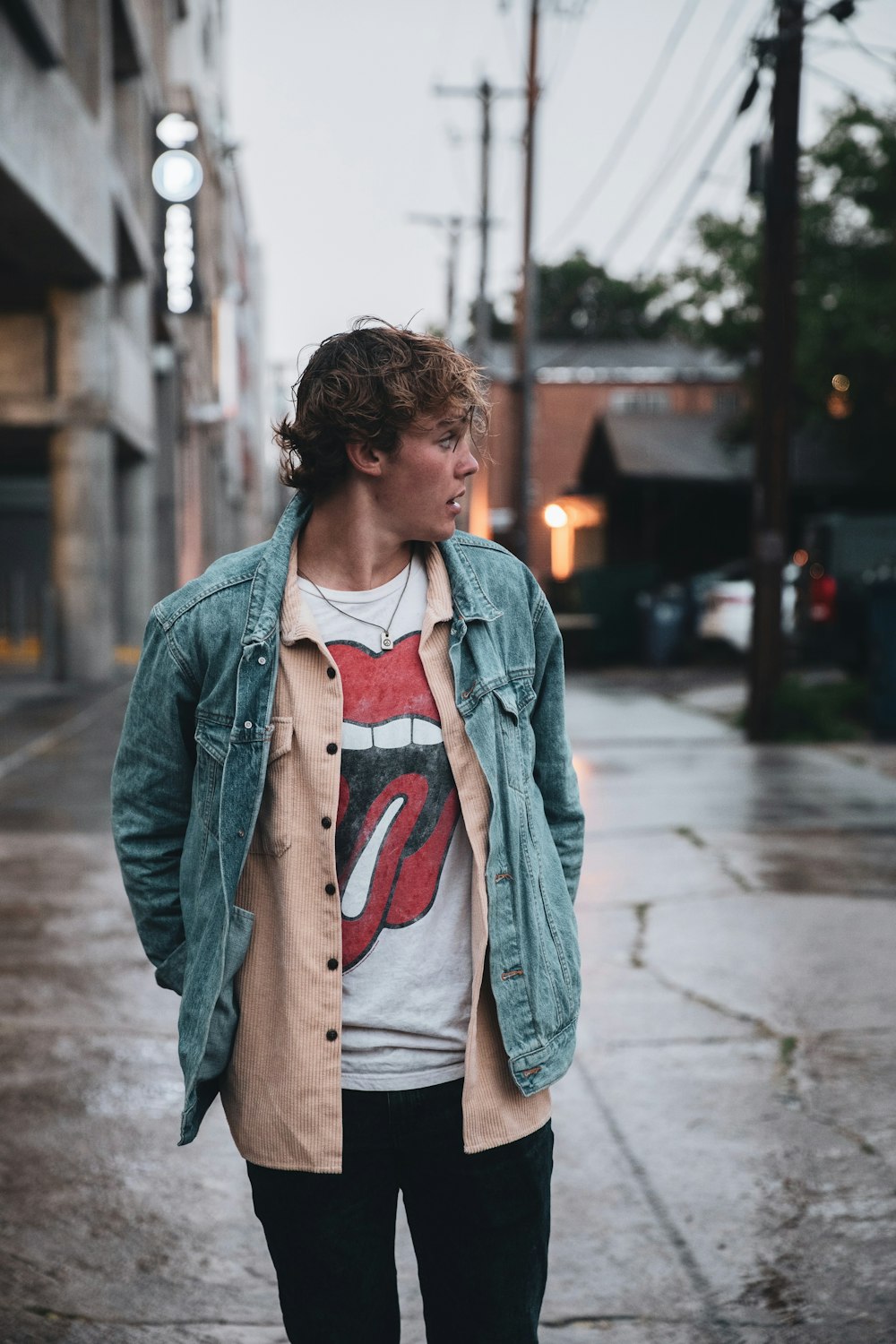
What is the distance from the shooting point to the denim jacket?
7.04ft

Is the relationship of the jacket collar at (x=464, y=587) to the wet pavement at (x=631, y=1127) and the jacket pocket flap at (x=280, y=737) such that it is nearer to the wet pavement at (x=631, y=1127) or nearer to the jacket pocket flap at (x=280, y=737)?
the jacket pocket flap at (x=280, y=737)

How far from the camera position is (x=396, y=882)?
2.18 m

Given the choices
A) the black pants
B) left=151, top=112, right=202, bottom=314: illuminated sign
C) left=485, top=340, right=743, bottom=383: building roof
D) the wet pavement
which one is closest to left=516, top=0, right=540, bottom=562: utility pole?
left=151, top=112, right=202, bottom=314: illuminated sign

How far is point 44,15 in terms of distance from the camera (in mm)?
14883

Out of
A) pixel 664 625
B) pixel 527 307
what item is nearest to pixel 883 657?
pixel 664 625

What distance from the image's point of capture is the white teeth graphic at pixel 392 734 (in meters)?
2.16

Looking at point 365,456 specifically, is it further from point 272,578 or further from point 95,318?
point 95,318

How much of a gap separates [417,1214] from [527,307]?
2640 cm

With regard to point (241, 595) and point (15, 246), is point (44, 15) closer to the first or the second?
point (15, 246)

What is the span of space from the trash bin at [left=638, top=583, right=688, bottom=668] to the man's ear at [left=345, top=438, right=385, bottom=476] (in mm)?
22706

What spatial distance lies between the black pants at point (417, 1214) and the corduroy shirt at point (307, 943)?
0.15ft

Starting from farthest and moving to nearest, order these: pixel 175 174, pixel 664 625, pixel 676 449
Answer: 1. pixel 676 449
2. pixel 175 174
3. pixel 664 625

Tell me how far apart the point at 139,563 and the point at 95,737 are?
13.6 metres

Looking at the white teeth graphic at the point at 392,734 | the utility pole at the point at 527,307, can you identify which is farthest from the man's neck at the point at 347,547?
the utility pole at the point at 527,307
